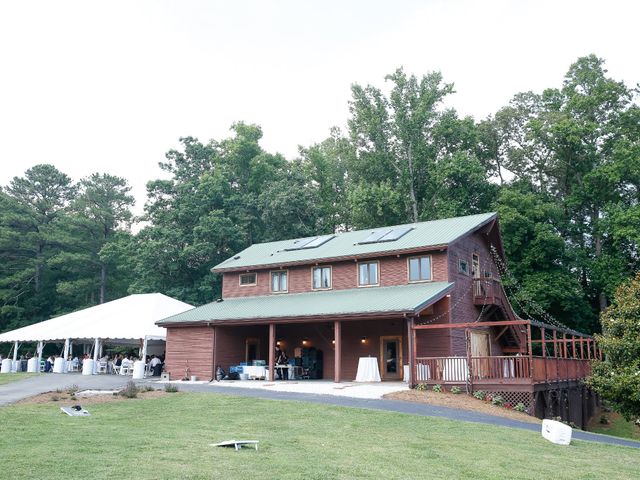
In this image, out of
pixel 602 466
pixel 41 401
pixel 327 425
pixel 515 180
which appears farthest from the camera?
pixel 515 180

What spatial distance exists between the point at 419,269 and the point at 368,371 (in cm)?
495

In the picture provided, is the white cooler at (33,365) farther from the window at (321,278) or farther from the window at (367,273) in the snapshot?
the window at (367,273)

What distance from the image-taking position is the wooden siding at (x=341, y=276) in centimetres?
2553

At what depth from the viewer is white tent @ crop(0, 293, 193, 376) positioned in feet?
102

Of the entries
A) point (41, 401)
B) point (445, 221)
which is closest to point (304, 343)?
point (445, 221)

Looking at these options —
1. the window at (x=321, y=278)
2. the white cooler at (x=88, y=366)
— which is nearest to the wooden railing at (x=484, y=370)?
the window at (x=321, y=278)

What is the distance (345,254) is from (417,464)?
59.3 ft

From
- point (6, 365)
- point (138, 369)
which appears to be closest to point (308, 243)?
point (138, 369)

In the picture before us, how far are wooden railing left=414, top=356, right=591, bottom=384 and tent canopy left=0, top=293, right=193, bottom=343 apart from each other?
15.4m

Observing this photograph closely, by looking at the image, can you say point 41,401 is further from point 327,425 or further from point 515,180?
point 515,180

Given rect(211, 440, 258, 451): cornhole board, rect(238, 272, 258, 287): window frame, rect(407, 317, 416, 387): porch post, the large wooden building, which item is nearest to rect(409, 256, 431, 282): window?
the large wooden building

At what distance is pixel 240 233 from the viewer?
47156 millimetres

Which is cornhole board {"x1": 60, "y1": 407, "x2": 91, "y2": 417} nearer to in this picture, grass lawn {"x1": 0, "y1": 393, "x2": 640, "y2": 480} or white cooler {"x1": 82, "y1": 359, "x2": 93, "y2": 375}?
grass lawn {"x1": 0, "y1": 393, "x2": 640, "y2": 480}

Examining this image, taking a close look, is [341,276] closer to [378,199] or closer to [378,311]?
[378,311]
